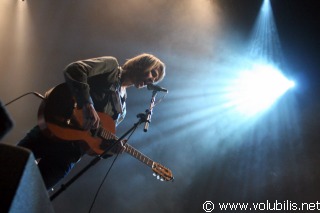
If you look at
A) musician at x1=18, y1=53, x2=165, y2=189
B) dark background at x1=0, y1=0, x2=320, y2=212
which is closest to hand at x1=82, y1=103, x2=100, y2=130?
musician at x1=18, y1=53, x2=165, y2=189

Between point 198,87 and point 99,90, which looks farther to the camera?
point 198,87

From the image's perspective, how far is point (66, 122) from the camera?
2146 millimetres

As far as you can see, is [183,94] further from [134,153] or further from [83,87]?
[83,87]

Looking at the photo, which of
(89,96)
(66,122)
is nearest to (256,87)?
(89,96)

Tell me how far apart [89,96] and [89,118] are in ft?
0.50

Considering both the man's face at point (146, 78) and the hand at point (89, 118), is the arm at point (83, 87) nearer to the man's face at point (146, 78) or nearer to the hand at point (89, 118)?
the hand at point (89, 118)

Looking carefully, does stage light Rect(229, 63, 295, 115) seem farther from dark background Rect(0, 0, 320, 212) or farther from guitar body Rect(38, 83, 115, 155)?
guitar body Rect(38, 83, 115, 155)

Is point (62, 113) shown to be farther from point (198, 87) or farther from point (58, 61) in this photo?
point (198, 87)

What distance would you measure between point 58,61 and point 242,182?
263 cm

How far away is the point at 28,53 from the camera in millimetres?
3883

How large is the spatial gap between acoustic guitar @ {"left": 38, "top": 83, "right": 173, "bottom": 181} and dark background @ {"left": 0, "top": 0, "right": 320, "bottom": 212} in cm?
143

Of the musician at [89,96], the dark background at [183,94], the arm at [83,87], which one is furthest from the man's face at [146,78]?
the dark background at [183,94]

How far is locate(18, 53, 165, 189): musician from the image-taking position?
2123 mm

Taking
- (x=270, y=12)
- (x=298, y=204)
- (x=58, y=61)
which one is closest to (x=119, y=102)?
(x=58, y=61)
